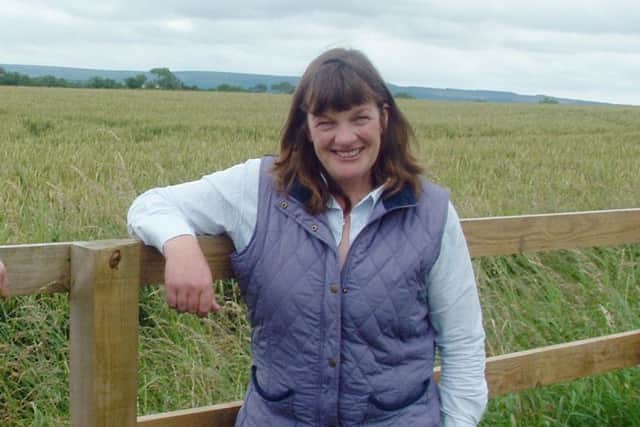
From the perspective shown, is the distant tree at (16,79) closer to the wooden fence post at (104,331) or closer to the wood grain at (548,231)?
the wood grain at (548,231)

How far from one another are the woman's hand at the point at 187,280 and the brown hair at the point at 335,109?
0.91ft

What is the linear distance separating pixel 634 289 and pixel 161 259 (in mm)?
3904

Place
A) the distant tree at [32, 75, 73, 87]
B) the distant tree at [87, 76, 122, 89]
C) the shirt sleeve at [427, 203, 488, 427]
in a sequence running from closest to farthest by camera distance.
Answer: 1. the shirt sleeve at [427, 203, 488, 427]
2. the distant tree at [32, 75, 73, 87]
3. the distant tree at [87, 76, 122, 89]

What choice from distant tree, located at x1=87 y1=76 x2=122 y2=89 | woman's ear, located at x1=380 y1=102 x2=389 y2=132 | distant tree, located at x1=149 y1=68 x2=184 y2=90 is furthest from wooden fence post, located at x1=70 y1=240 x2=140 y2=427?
distant tree, located at x1=149 y1=68 x2=184 y2=90

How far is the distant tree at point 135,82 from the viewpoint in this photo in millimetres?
72000

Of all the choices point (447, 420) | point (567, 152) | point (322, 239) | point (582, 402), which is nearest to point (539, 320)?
point (582, 402)

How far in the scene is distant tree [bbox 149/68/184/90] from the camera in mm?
76312

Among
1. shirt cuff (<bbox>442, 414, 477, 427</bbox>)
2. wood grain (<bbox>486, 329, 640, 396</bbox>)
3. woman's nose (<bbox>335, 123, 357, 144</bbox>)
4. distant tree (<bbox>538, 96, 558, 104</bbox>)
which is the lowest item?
distant tree (<bbox>538, 96, 558, 104</bbox>)

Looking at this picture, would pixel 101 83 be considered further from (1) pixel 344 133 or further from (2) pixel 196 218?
(1) pixel 344 133

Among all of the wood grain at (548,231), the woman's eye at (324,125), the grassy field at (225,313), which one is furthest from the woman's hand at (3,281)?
the wood grain at (548,231)

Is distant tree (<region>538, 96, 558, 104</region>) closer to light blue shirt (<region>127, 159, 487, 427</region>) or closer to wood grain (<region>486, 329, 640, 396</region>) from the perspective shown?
wood grain (<region>486, 329, 640, 396</region>)

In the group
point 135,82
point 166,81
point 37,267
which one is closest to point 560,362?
point 37,267

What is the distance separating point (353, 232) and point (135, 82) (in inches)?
2851

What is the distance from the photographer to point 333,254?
205 cm
